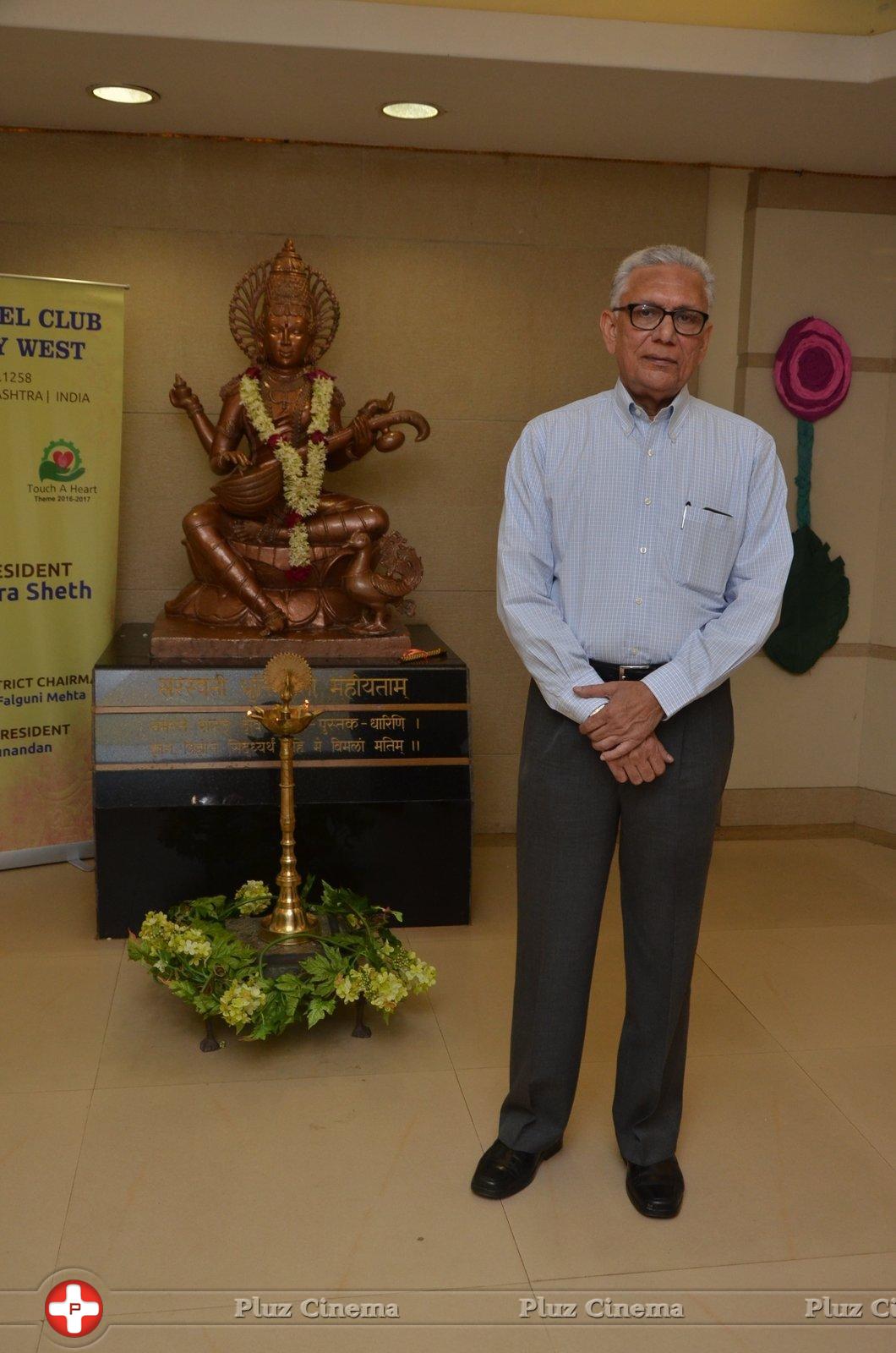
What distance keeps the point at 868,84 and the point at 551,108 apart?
0.99m

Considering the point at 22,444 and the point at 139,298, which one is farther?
the point at 139,298

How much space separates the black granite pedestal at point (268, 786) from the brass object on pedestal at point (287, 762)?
455 mm

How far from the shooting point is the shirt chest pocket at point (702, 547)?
224 cm

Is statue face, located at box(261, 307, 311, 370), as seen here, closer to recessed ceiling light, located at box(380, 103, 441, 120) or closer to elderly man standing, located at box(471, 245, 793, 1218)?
recessed ceiling light, located at box(380, 103, 441, 120)

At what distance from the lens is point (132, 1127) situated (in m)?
2.70

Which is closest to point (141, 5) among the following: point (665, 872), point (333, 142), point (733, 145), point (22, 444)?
point (333, 142)

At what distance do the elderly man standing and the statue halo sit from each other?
196 cm

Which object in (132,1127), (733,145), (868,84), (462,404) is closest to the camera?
(132,1127)

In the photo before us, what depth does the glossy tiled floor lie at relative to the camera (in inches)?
84.9

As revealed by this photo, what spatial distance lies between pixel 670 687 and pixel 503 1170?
1.06 metres

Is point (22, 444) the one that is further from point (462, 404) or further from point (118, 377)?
point (462, 404)

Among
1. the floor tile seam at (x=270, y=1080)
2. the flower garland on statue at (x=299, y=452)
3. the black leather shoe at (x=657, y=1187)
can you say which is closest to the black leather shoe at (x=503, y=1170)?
the black leather shoe at (x=657, y=1187)

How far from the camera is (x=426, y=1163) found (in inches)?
101

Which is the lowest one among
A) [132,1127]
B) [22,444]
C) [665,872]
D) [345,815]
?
[132,1127]
